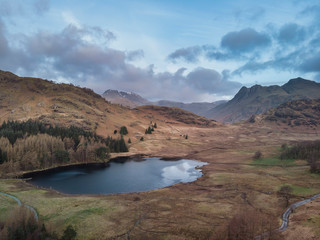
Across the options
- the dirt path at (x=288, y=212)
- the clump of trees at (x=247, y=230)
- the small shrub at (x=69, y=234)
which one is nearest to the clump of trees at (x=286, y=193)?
the dirt path at (x=288, y=212)

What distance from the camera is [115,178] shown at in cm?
10600

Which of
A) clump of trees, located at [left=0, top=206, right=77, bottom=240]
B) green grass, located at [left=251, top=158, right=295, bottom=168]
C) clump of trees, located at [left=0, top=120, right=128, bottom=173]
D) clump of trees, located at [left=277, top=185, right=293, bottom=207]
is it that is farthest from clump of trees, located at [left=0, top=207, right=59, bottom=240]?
green grass, located at [left=251, top=158, right=295, bottom=168]

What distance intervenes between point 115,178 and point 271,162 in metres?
92.1

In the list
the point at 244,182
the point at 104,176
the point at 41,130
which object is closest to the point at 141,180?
the point at 104,176

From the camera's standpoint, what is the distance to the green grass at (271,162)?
121125 mm

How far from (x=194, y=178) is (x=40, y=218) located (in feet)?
229

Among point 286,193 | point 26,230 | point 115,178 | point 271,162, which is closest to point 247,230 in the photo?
point 286,193

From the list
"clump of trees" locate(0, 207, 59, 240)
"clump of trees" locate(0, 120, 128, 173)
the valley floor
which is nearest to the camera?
"clump of trees" locate(0, 207, 59, 240)

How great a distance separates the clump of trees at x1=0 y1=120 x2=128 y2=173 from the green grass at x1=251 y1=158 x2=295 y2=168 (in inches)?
4042

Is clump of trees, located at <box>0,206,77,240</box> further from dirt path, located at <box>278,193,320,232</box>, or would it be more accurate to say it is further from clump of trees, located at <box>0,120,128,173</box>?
clump of trees, located at <box>0,120,128,173</box>

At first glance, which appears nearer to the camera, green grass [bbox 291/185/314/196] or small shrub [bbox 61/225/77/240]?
small shrub [bbox 61/225/77/240]

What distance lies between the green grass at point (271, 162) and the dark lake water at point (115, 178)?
123 feet

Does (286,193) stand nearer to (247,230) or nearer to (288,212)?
(288,212)

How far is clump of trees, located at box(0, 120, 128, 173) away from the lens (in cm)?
11425
